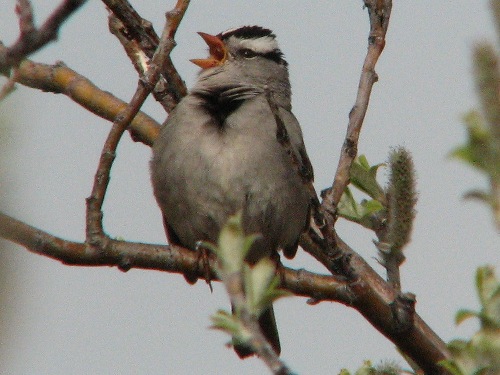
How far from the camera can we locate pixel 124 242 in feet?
10.7

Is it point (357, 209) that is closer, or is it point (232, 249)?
point (232, 249)

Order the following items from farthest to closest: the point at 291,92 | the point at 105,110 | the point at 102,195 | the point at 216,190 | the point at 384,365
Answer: the point at 291,92 → the point at 105,110 → the point at 216,190 → the point at 102,195 → the point at 384,365

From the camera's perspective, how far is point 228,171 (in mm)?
4566

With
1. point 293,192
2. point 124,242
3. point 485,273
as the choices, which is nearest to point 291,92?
point 293,192

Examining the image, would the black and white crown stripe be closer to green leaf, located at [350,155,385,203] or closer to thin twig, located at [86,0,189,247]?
green leaf, located at [350,155,385,203]

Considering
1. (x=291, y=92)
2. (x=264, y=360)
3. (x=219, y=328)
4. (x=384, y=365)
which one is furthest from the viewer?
(x=291, y=92)

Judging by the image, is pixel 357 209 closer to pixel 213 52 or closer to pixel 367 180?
pixel 367 180

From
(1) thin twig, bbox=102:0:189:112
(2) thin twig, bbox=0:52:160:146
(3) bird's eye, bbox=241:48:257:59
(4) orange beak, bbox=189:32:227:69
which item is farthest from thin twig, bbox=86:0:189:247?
(3) bird's eye, bbox=241:48:257:59

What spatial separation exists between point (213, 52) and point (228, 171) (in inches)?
67.3

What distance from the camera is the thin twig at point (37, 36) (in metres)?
1.12

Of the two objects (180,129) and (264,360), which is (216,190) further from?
(264,360)

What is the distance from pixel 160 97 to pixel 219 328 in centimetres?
408

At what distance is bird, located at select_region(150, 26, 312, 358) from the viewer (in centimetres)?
460

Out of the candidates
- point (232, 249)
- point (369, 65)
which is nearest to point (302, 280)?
point (369, 65)
